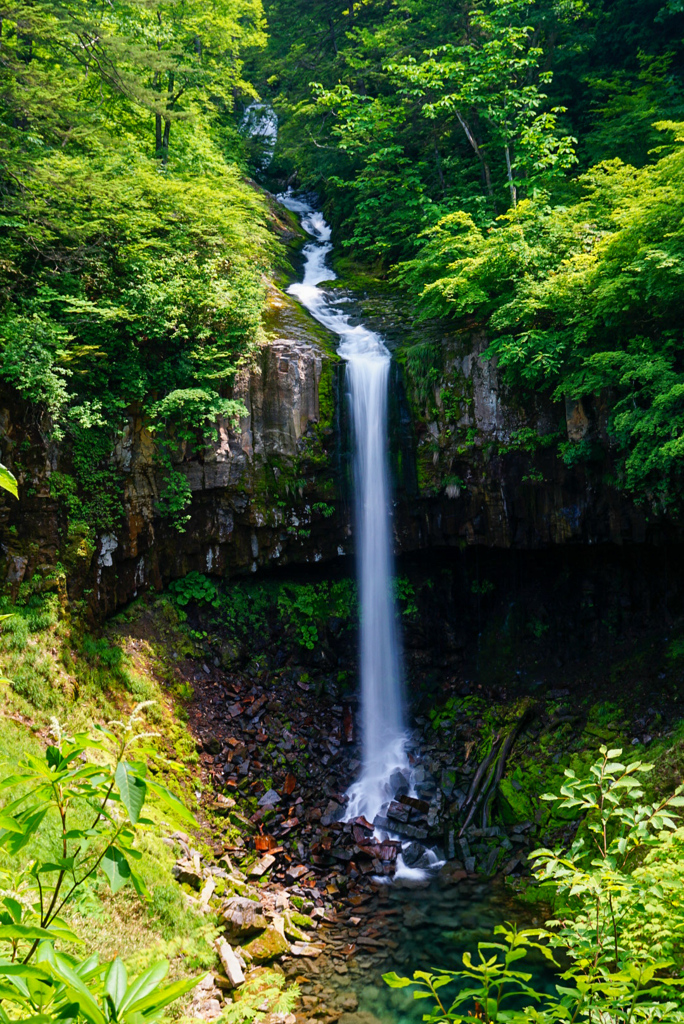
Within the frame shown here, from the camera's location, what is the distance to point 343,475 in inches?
454

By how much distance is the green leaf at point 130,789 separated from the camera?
112cm

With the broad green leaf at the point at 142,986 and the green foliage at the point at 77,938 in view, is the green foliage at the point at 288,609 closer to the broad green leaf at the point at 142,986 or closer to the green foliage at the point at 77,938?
the green foliage at the point at 77,938

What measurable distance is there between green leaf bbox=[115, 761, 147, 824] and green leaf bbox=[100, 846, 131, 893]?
0.43 ft

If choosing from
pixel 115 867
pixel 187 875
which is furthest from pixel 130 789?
pixel 187 875

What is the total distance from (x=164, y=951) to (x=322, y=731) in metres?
5.03

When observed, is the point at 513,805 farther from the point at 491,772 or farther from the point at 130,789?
the point at 130,789

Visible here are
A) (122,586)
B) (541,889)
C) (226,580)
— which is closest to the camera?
(541,889)

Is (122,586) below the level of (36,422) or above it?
below

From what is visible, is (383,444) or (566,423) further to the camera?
(383,444)

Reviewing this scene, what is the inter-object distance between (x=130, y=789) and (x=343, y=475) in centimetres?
1047

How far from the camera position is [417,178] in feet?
48.2

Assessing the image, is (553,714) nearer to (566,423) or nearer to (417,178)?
(566,423)

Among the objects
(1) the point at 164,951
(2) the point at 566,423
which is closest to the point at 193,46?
(2) the point at 566,423

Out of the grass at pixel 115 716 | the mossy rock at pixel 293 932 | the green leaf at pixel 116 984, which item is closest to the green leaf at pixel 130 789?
the green leaf at pixel 116 984
